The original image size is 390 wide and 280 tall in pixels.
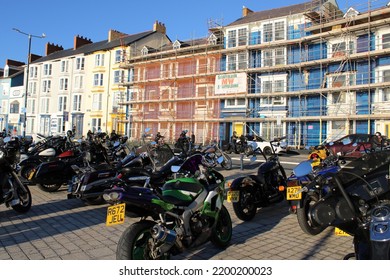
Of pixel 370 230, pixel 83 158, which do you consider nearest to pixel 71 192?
pixel 83 158

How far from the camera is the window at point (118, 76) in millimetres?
40134

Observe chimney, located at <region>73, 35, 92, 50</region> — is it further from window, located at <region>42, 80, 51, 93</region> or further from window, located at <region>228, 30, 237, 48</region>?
window, located at <region>228, 30, 237, 48</region>

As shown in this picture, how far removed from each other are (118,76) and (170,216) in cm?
3956

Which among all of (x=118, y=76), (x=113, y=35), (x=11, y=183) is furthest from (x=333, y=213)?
(x=113, y=35)

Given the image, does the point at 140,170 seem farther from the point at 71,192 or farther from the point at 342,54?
the point at 342,54

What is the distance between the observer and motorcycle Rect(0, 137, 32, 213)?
592 cm

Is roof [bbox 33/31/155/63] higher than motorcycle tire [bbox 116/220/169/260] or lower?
higher

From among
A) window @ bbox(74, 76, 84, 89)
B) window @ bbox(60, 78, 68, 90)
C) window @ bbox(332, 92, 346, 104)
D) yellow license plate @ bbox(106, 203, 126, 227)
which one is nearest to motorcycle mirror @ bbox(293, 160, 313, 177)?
yellow license plate @ bbox(106, 203, 126, 227)

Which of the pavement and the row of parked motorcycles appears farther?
the pavement

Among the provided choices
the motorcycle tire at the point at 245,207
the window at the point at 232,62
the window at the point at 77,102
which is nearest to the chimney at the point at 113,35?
the window at the point at 77,102

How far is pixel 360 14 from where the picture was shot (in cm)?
2392

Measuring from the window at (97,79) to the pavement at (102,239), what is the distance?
1484 inches

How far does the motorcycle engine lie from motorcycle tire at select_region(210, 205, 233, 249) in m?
1.35

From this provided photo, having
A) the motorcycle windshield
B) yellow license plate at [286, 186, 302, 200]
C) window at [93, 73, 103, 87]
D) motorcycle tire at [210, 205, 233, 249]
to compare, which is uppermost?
window at [93, 73, 103, 87]
